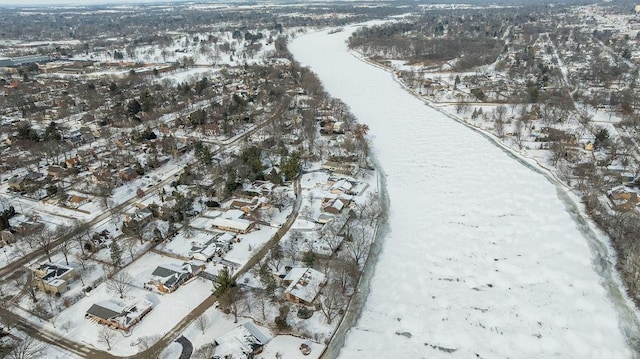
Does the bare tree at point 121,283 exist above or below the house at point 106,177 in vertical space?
below

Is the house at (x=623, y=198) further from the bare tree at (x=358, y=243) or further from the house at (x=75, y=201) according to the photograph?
the house at (x=75, y=201)

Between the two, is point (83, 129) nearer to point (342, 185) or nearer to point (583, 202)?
point (342, 185)

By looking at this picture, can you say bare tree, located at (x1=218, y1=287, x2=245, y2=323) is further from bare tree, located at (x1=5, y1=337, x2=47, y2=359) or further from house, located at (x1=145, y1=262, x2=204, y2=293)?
bare tree, located at (x1=5, y1=337, x2=47, y2=359)

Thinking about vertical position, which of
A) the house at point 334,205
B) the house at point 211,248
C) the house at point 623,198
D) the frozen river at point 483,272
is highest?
the house at point 623,198

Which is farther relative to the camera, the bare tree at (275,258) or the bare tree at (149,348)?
the bare tree at (275,258)

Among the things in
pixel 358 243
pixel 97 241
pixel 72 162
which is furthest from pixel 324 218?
pixel 72 162

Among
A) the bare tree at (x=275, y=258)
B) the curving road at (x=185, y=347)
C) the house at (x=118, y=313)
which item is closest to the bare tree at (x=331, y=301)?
the bare tree at (x=275, y=258)

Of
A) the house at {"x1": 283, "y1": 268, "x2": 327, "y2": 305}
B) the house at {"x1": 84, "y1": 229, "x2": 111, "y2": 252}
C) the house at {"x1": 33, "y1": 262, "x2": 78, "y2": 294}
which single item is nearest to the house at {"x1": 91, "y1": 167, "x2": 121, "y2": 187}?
the house at {"x1": 84, "y1": 229, "x2": 111, "y2": 252}
